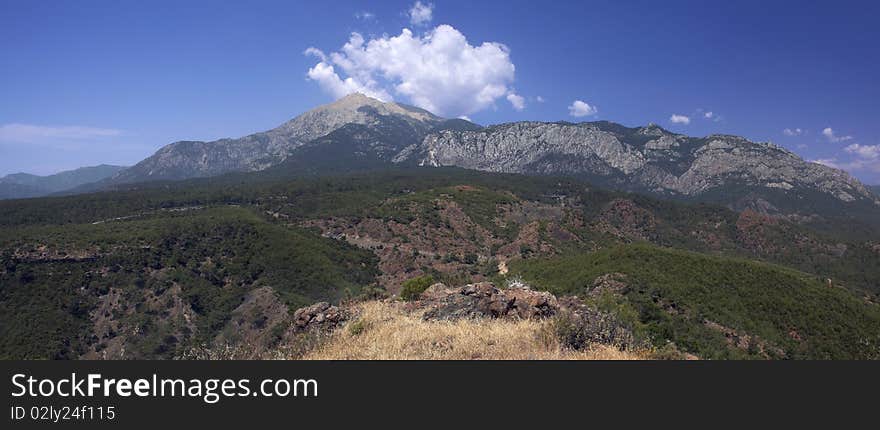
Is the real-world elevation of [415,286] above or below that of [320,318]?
below

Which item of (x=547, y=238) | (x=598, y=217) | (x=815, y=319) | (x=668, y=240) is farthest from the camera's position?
(x=598, y=217)

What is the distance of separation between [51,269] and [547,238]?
9248 cm

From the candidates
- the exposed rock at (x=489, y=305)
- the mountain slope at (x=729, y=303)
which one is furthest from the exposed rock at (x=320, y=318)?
the mountain slope at (x=729, y=303)

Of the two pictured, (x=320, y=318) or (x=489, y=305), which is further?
(x=320, y=318)

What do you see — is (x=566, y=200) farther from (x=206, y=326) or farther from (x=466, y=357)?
(x=466, y=357)

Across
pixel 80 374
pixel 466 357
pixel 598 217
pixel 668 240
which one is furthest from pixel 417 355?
pixel 598 217

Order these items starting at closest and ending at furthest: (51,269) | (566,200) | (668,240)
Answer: (51,269) → (668,240) → (566,200)

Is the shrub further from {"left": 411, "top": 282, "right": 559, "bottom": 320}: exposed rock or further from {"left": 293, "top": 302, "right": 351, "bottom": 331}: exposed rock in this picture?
{"left": 411, "top": 282, "right": 559, "bottom": 320}: exposed rock

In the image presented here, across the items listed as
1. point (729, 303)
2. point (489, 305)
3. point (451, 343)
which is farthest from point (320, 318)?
point (729, 303)

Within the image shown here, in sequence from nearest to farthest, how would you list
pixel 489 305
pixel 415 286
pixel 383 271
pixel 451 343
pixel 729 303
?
pixel 451 343 < pixel 489 305 < pixel 415 286 < pixel 729 303 < pixel 383 271

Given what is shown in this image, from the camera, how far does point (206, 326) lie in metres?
63.7

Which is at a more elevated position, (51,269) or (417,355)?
(417,355)

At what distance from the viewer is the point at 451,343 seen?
8.90 m

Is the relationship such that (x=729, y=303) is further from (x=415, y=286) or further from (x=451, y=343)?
(x=451, y=343)
